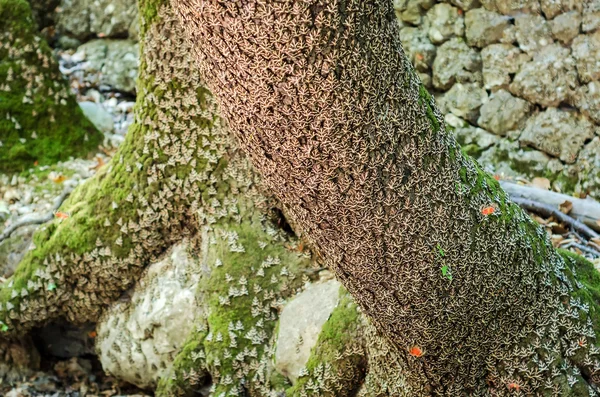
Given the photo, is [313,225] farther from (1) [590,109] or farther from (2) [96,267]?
(1) [590,109]

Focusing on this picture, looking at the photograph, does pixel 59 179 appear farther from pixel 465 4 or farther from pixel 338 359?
pixel 465 4

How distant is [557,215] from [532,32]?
5.43 ft

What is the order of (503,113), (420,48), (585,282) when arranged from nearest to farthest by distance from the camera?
(585,282) < (503,113) < (420,48)

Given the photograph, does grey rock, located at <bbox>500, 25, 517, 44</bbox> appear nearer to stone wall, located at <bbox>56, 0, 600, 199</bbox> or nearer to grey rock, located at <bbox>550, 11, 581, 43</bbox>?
stone wall, located at <bbox>56, 0, 600, 199</bbox>

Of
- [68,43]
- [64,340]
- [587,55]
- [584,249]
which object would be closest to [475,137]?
[587,55]

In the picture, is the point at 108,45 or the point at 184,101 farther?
the point at 108,45

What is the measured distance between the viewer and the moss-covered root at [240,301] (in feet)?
12.5

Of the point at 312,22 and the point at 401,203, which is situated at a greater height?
the point at 312,22

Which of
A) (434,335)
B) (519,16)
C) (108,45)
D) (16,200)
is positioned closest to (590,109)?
(519,16)

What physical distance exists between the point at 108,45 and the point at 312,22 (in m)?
6.17

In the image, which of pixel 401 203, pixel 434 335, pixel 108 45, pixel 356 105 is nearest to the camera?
pixel 356 105

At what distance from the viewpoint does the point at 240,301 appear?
3.91 metres

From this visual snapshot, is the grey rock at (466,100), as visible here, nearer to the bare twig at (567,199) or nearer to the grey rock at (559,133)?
the grey rock at (559,133)

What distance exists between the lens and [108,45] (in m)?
7.64
